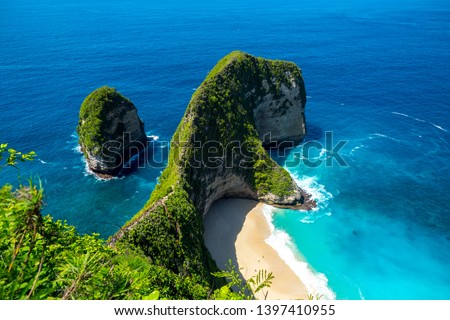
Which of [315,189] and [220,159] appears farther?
[315,189]

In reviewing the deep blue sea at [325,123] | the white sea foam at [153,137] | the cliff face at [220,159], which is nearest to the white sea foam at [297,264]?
the deep blue sea at [325,123]

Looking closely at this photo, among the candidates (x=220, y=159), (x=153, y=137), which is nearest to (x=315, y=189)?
(x=220, y=159)

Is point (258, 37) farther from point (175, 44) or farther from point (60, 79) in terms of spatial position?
point (60, 79)

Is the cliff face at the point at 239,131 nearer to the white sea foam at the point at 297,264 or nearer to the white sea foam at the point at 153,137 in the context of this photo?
the white sea foam at the point at 297,264

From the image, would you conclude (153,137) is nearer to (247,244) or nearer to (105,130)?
(105,130)

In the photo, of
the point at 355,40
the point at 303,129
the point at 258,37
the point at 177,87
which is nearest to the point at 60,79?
the point at 177,87

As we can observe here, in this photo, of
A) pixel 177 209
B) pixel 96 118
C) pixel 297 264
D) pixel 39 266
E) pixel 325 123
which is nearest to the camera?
pixel 39 266

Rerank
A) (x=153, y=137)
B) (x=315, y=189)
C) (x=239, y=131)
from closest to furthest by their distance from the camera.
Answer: (x=239, y=131)
(x=315, y=189)
(x=153, y=137)
